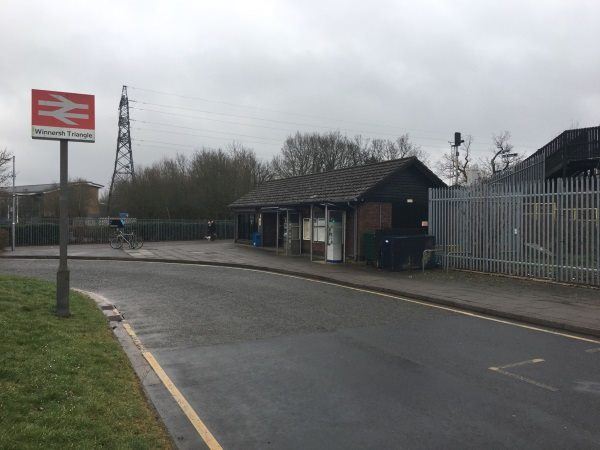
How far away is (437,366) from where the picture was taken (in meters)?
6.48

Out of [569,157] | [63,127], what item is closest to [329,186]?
[569,157]

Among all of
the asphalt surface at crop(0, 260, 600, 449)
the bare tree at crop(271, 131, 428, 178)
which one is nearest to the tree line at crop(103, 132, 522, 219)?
the bare tree at crop(271, 131, 428, 178)

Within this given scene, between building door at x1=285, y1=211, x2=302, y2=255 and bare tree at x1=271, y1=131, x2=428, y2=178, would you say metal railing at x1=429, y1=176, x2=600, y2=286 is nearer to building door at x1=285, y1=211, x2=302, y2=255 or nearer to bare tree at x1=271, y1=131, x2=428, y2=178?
building door at x1=285, y1=211, x2=302, y2=255

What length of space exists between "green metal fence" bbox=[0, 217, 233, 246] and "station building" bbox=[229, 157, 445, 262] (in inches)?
578

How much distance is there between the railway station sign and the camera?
855 cm

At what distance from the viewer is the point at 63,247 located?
877cm

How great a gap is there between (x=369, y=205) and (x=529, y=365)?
14283 millimetres

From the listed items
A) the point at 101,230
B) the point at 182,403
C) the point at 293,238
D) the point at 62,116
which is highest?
the point at 62,116

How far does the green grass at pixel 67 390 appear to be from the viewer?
3957 millimetres

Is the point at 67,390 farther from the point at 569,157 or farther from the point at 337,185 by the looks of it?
the point at 569,157

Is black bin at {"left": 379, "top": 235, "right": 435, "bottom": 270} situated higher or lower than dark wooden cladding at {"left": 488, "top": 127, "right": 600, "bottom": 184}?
lower

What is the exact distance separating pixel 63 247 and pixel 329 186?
16004 mm

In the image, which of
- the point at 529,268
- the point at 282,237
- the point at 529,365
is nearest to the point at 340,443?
the point at 529,365

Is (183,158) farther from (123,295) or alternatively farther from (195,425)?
(195,425)
